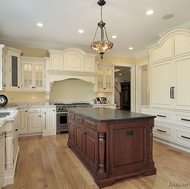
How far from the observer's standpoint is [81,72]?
5.16 metres

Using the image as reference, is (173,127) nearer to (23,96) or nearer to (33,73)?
(33,73)

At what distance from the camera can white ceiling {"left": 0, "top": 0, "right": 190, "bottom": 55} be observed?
2.91 metres

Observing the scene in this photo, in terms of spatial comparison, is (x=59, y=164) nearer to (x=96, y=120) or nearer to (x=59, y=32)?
(x=96, y=120)

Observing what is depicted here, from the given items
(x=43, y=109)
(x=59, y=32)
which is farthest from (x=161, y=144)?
(x=59, y=32)

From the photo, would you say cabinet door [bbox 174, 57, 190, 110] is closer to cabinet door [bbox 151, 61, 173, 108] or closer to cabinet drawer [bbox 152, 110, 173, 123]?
cabinet door [bbox 151, 61, 173, 108]

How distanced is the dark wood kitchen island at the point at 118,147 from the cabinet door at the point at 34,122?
2689 mm

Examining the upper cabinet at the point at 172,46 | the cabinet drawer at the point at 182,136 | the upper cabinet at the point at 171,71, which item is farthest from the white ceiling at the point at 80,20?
the cabinet drawer at the point at 182,136

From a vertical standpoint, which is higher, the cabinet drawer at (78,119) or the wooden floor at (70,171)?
the cabinet drawer at (78,119)

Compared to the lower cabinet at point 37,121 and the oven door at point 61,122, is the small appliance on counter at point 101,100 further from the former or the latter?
the lower cabinet at point 37,121

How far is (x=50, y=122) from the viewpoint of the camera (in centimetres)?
486

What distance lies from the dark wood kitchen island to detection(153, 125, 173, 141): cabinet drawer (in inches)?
62.4

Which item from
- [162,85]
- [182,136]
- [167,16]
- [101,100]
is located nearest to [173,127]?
[182,136]

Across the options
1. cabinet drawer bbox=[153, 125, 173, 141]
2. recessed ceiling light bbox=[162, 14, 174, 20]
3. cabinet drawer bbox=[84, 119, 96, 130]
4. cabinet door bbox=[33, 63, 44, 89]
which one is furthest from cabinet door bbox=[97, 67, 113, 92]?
cabinet drawer bbox=[84, 119, 96, 130]

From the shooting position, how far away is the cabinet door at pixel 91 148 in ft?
7.45
